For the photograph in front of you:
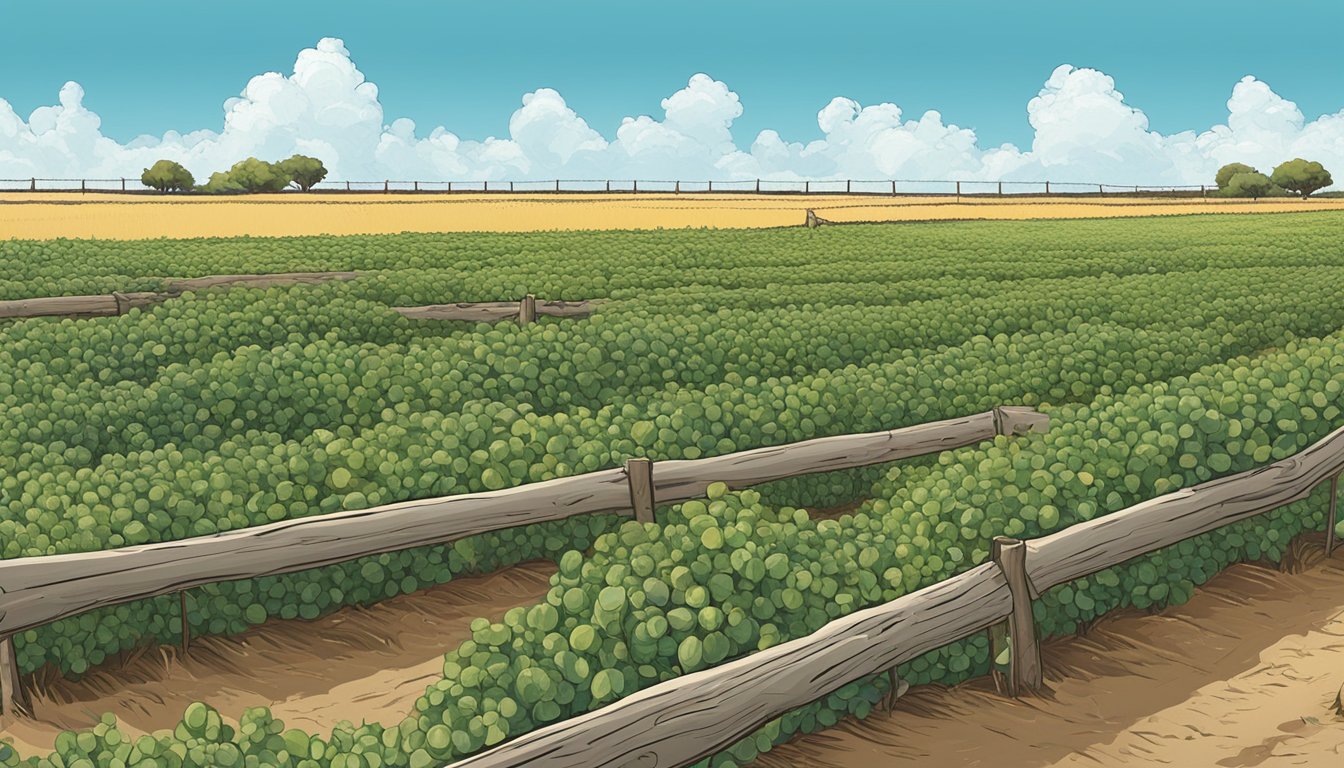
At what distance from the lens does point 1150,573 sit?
320 inches

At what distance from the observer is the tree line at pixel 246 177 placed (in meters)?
84.3

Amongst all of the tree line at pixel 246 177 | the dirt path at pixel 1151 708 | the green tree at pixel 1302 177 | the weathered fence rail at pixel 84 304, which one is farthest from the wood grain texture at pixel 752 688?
the green tree at pixel 1302 177

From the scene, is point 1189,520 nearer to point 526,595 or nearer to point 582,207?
point 526,595

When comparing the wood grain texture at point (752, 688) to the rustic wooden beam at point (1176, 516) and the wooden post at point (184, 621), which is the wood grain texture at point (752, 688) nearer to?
the rustic wooden beam at point (1176, 516)

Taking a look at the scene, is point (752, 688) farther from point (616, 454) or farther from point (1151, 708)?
point (616, 454)

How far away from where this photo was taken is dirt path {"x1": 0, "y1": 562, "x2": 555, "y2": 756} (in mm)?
7492

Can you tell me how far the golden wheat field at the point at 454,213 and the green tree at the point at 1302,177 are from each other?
8.18 metres

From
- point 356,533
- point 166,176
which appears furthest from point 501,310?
point 166,176

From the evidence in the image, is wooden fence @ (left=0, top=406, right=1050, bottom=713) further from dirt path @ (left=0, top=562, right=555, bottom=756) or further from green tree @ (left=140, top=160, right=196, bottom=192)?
green tree @ (left=140, top=160, right=196, bottom=192)

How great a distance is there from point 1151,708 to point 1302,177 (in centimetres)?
9260

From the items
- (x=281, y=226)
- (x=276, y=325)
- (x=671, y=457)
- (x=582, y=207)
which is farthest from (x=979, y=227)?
(x=671, y=457)

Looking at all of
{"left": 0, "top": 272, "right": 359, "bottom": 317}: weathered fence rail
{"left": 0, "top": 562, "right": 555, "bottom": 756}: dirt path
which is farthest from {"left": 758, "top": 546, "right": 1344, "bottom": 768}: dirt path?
{"left": 0, "top": 272, "right": 359, "bottom": 317}: weathered fence rail

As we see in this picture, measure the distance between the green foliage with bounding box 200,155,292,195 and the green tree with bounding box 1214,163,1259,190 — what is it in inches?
2925

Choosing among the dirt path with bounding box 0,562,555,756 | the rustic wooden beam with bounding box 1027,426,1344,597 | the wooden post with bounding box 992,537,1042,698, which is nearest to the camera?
the wooden post with bounding box 992,537,1042,698
